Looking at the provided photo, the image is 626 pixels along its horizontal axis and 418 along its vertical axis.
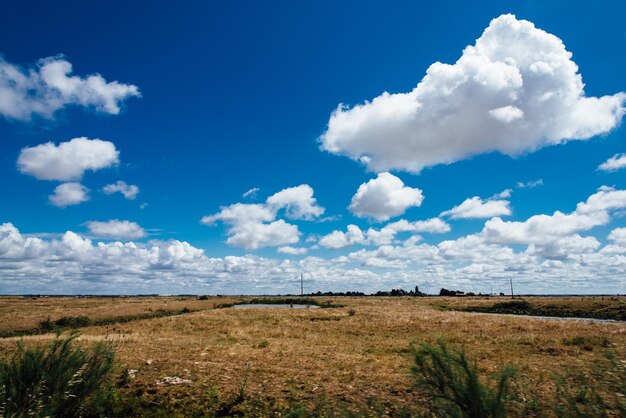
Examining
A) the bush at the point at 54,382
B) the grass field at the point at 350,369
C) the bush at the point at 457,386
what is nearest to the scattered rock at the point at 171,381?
the grass field at the point at 350,369

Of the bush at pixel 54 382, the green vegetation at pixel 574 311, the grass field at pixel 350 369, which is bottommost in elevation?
the green vegetation at pixel 574 311

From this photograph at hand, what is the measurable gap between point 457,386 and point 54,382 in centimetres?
901

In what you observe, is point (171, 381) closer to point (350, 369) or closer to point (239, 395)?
point (239, 395)

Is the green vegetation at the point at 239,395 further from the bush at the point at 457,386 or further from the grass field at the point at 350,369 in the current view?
the grass field at the point at 350,369

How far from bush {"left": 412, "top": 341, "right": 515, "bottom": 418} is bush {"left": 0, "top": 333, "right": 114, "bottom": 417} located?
749cm

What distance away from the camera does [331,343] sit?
24172mm

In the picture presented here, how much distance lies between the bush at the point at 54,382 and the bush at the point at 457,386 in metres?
7.49

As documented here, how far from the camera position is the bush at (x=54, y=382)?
8203mm

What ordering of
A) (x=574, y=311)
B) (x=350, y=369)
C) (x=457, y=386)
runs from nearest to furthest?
(x=457, y=386)
(x=350, y=369)
(x=574, y=311)

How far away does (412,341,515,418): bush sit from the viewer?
5.72 m

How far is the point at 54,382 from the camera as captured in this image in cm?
894

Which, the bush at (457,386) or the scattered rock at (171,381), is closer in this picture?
the bush at (457,386)

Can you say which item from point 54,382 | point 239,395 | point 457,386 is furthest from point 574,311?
point 54,382

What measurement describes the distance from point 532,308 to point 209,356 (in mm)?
73363
